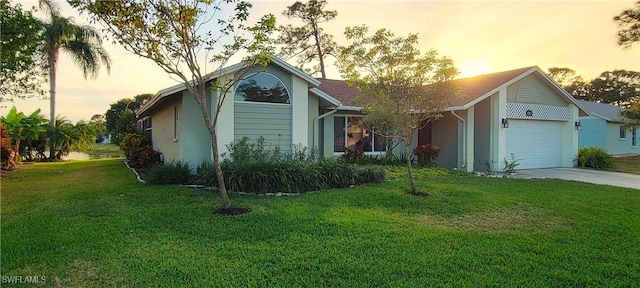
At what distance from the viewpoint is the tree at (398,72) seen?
8516 millimetres

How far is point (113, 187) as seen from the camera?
988 centimetres

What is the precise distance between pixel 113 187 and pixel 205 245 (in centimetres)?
634

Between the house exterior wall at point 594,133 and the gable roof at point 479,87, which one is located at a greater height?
the gable roof at point 479,87

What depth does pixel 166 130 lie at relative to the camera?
14.5 meters

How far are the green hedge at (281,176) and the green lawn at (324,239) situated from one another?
0.67m

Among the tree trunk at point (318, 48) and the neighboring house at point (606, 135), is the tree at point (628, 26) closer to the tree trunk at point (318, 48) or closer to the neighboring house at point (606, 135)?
the neighboring house at point (606, 135)

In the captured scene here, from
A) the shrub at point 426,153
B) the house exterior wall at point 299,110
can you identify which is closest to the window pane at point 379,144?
the shrub at point 426,153

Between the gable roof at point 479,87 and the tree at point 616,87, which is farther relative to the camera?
the tree at point 616,87

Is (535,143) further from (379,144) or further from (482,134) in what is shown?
(379,144)

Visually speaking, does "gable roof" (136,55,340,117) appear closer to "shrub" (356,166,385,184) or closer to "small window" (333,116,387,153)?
"small window" (333,116,387,153)

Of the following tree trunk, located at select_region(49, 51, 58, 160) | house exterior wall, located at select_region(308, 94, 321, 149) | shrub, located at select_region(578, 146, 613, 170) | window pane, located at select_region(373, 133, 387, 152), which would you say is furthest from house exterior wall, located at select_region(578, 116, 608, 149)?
tree trunk, located at select_region(49, 51, 58, 160)

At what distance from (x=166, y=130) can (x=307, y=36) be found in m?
14.6

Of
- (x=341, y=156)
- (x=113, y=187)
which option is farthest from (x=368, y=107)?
(x=113, y=187)

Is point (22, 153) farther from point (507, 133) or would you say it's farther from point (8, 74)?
point (507, 133)
